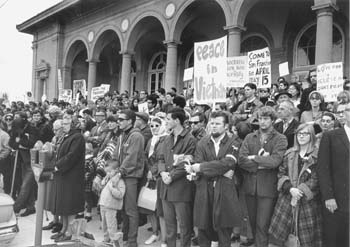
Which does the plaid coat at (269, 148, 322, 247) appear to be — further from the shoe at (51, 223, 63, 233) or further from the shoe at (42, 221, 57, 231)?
the shoe at (42, 221, 57, 231)

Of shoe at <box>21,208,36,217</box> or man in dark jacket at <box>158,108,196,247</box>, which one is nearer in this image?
man in dark jacket at <box>158,108,196,247</box>

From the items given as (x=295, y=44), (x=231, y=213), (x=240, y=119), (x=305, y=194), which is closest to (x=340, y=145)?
(x=305, y=194)

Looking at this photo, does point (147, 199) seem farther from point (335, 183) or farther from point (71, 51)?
point (71, 51)

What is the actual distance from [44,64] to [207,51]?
20.7 meters

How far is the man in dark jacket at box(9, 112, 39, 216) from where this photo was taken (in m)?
7.50

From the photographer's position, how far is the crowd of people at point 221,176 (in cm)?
427

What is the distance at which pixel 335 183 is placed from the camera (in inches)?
162

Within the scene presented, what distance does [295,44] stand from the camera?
48.2 ft

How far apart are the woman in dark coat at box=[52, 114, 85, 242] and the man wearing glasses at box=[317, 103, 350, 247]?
3486 mm

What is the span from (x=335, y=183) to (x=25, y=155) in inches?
239

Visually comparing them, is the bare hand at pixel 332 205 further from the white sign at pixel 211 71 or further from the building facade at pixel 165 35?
the building facade at pixel 165 35

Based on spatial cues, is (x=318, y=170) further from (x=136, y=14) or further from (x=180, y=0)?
(x=136, y=14)

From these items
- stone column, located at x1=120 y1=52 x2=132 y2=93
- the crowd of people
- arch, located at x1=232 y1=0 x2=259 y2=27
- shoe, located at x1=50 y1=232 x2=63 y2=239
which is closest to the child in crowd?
the crowd of people

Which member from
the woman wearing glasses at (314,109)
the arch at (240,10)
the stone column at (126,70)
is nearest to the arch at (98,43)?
the stone column at (126,70)
